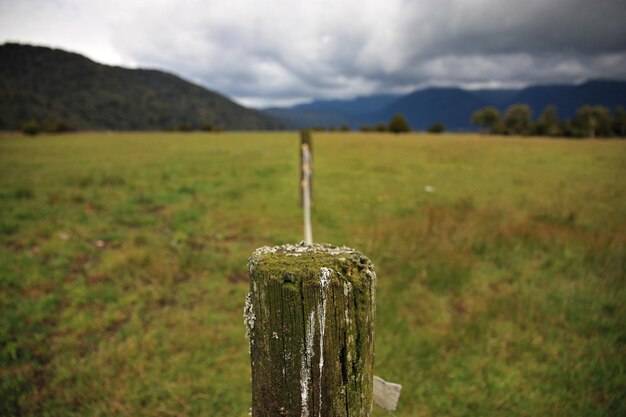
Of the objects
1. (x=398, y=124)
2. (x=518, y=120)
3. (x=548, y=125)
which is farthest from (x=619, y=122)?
(x=398, y=124)

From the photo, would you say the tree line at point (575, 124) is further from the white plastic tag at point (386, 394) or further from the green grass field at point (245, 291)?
the white plastic tag at point (386, 394)

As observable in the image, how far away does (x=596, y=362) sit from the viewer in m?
3.96

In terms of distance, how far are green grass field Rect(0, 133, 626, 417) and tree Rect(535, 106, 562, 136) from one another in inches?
2797

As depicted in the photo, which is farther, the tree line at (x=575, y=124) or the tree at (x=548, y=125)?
the tree at (x=548, y=125)

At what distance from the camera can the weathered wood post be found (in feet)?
3.92

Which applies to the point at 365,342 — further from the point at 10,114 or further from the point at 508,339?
the point at 10,114

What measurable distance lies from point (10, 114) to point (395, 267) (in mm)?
142636

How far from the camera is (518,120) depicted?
74.6 meters

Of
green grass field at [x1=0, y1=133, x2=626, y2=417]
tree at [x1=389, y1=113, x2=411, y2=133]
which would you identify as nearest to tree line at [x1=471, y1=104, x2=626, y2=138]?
tree at [x1=389, y1=113, x2=411, y2=133]

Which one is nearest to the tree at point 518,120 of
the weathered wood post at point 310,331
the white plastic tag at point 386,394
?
the white plastic tag at point 386,394

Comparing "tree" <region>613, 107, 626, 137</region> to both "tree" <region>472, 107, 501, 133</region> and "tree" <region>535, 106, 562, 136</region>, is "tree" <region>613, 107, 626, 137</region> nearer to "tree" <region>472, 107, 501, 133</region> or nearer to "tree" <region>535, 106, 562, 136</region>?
"tree" <region>535, 106, 562, 136</region>

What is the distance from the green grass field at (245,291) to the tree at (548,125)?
71046 millimetres

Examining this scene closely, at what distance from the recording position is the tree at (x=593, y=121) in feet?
218

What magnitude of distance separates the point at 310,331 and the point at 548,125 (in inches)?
3345
